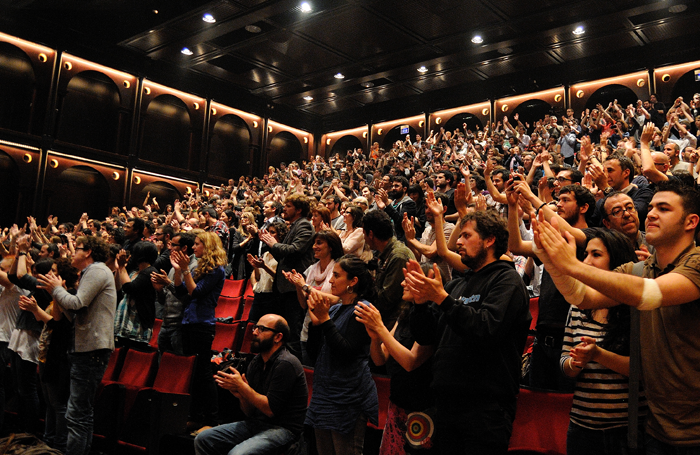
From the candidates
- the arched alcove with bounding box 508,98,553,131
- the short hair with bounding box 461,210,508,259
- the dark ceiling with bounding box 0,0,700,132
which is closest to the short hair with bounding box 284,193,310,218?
the short hair with bounding box 461,210,508,259

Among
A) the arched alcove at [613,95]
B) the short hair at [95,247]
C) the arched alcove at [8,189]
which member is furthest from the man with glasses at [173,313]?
the arched alcove at [613,95]

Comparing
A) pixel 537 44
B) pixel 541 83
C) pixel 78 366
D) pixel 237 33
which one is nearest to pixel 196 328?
pixel 78 366

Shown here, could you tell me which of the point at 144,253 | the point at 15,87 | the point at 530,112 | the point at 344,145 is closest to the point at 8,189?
the point at 15,87

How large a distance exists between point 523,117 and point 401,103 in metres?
3.39

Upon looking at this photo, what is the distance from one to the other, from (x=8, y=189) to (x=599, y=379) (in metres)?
12.5

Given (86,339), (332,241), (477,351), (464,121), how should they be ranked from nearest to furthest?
1. (477,351)
2. (332,241)
3. (86,339)
4. (464,121)

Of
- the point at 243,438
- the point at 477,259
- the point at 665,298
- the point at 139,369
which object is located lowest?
the point at 243,438

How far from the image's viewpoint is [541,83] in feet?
41.4

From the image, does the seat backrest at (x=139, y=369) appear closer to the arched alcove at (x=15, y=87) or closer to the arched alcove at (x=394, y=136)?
the arched alcove at (x=15, y=87)

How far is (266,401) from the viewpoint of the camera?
264 centimetres

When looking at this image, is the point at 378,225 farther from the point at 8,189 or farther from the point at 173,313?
the point at 8,189

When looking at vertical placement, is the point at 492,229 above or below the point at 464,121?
below

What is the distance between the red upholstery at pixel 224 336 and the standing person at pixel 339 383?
207cm

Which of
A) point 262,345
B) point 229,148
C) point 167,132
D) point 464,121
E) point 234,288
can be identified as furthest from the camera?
point 229,148
